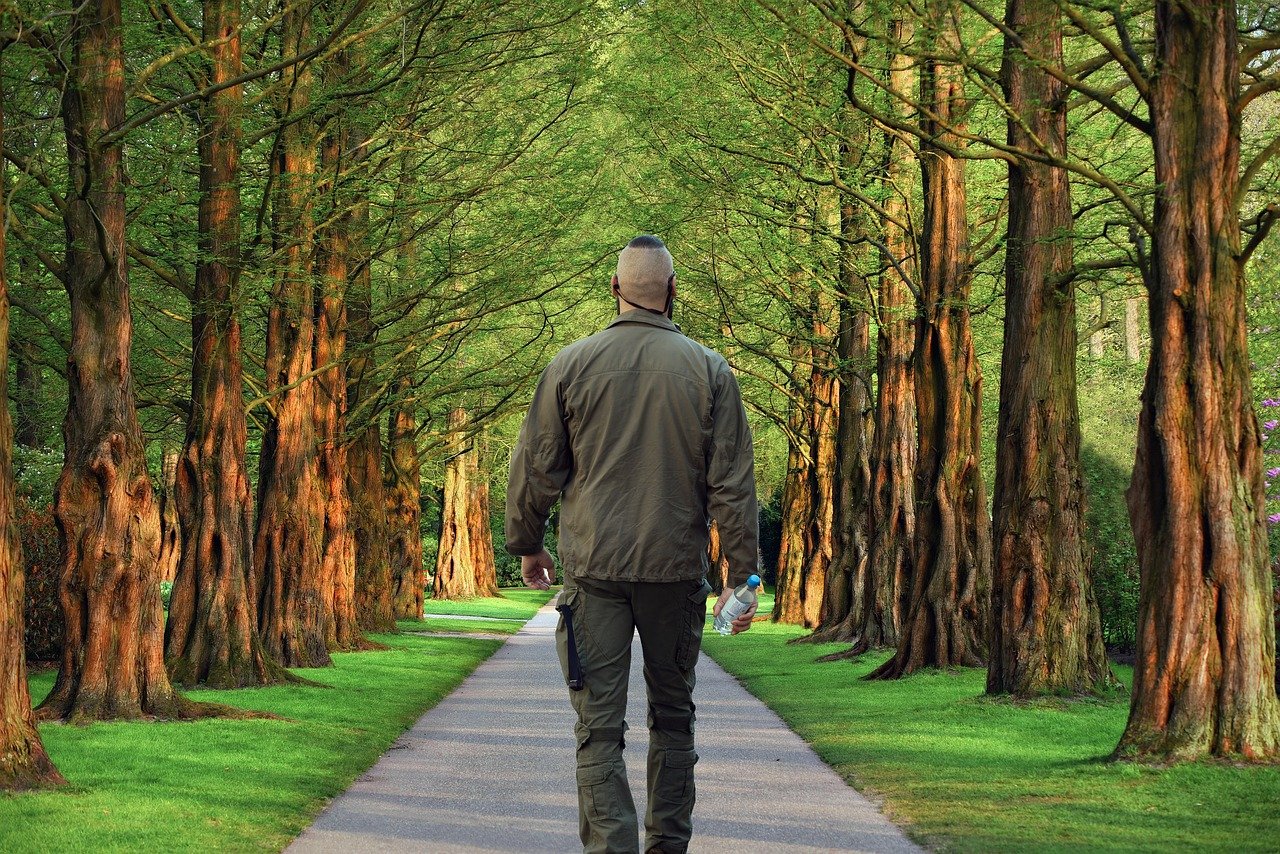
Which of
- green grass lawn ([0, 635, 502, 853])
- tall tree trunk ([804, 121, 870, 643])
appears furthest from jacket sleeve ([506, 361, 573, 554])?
tall tree trunk ([804, 121, 870, 643])

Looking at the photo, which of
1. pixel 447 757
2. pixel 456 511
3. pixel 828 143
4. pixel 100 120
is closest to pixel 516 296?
pixel 828 143

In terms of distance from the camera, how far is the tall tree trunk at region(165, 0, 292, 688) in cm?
1653

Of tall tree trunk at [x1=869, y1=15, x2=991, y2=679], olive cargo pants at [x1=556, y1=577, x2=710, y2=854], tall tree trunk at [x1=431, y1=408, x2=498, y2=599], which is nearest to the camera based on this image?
olive cargo pants at [x1=556, y1=577, x2=710, y2=854]

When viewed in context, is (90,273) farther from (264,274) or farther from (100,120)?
(264,274)

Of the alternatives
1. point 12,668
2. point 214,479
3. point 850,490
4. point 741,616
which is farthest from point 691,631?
point 850,490

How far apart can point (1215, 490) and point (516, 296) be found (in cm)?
1456

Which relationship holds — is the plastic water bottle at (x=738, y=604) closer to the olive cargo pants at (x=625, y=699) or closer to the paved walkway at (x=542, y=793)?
the olive cargo pants at (x=625, y=699)

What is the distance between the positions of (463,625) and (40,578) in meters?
16.2

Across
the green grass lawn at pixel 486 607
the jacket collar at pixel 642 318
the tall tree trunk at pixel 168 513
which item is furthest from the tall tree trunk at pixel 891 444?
the tall tree trunk at pixel 168 513

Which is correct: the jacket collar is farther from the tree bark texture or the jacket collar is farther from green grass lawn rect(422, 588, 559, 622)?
green grass lawn rect(422, 588, 559, 622)

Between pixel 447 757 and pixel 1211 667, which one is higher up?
pixel 1211 667

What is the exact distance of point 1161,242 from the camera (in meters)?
10.6

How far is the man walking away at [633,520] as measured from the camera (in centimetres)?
581

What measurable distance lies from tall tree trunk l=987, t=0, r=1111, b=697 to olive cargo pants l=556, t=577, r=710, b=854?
9.84 metres
